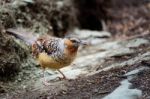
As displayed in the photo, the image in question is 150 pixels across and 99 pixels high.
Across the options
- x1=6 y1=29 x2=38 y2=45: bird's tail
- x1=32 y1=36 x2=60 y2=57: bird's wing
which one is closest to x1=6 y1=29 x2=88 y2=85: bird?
x1=32 y1=36 x2=60 y2=57: bird's wing

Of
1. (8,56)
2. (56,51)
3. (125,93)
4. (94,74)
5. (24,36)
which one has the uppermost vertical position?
(24,36)

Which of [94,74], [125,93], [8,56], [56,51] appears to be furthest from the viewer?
[8,56]

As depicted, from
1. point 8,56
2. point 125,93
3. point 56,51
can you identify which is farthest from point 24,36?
point 125,93

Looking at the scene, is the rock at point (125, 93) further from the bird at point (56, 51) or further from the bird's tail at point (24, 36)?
the bird's tail at point (24, 36)

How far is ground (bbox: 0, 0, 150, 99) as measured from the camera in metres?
5.61

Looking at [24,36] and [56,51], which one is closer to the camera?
[56,51]

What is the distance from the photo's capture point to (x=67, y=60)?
6.14 metres

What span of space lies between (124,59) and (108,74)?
102 centimetres

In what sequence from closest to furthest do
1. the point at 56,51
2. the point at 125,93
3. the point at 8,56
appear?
the point at 125,93 → the point at 56,51 → the point at 8,56

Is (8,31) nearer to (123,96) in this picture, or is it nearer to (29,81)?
(29,81)

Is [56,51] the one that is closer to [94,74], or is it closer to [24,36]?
[94,74]

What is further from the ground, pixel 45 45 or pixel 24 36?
pixel 24 36

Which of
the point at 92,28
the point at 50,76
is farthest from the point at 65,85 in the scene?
the point at 92,28

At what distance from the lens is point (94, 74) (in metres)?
6.35
